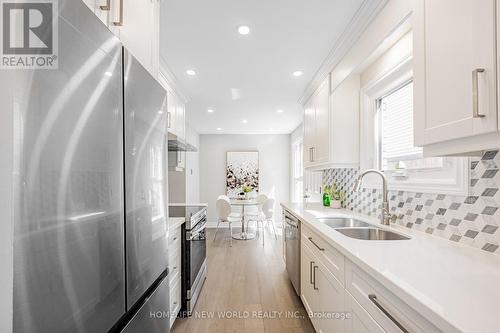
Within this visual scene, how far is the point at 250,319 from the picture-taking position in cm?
231

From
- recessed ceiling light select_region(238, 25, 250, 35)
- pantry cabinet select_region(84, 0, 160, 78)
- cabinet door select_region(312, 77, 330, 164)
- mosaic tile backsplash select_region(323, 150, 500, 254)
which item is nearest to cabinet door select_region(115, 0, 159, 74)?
pantry cabinet select_region(84, 0, 160, 78)

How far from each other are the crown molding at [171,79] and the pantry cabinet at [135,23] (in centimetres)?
125

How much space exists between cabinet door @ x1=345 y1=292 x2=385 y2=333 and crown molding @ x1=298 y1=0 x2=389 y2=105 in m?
1.76

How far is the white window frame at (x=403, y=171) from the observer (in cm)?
139

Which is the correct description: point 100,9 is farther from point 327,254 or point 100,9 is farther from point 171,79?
point 171,79

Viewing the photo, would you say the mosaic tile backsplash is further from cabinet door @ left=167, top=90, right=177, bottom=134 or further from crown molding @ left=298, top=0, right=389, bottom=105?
cabinet door @ left=167, top=90, right=177, bottom=134

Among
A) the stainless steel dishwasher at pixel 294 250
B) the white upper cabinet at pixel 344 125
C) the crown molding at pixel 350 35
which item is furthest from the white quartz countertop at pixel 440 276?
the crown molding at pixel 350 35

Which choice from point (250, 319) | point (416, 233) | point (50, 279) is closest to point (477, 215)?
point (416, 233)

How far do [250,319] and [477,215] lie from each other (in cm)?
192

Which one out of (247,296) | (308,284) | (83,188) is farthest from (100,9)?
(247,296)

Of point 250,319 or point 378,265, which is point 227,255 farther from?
point 378,265

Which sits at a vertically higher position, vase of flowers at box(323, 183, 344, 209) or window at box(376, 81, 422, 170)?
window at box(376, 81, 422, 170)

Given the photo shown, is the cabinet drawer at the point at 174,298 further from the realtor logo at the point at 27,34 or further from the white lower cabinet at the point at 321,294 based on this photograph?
the realtor logo at the point at 27,34

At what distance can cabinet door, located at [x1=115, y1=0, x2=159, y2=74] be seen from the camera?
41.3 inches
